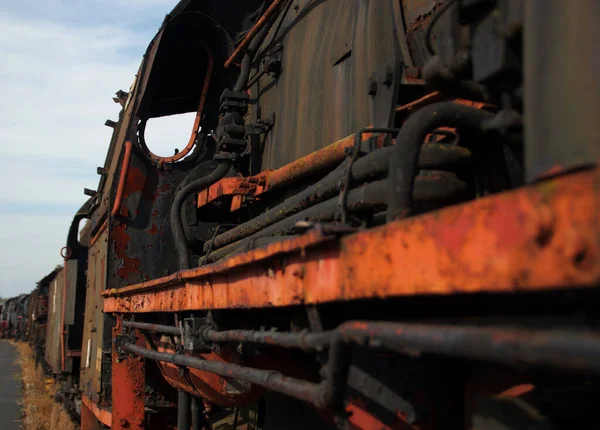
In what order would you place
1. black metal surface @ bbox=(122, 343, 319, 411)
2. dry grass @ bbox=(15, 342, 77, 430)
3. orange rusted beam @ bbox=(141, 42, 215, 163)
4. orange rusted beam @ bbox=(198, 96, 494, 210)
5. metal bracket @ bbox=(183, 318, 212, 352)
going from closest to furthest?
black metal surface @ bbox=(122, 343, 319, 411), orange rusted beam @ bbox=(198, 96, 494, 210), metal bracket @ bbox=(183, 318, 212, 352), orange rusted beam @ bbox=(141, 42, 215, 163), dry grass @ bbox=(15, 342, 77, 430)

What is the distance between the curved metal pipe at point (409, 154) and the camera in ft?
6.39

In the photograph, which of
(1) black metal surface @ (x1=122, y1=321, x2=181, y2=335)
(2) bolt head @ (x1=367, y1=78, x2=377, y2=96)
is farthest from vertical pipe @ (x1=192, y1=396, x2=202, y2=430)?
(2) bolt head @ (x1=367, y1=78, x2=377, y2=96)

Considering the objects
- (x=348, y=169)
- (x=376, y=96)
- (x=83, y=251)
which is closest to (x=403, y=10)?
(x=376, y=96)

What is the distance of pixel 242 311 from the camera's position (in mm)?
3213

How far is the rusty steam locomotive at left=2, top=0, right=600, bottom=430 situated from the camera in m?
1.18

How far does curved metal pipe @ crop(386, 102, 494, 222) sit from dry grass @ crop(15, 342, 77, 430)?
26.0ft

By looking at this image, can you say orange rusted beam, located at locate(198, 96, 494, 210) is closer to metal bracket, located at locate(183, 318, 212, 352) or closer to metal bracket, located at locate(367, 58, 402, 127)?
metal bracket, located at locate(367, 58, 402, 127)

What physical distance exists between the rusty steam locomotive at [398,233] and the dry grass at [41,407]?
4.61 m

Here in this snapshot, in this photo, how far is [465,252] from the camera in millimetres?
1250

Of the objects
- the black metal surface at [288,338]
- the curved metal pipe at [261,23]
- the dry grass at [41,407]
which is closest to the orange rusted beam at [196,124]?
the curved metal pipe at [261,23]

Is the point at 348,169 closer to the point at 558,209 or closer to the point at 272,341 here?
the point at 272,341

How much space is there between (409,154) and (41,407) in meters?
11.3

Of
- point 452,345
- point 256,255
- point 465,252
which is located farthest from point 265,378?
point 465,252

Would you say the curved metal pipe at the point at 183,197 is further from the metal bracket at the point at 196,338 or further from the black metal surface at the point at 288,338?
the black metal surface at the point at 288,338
